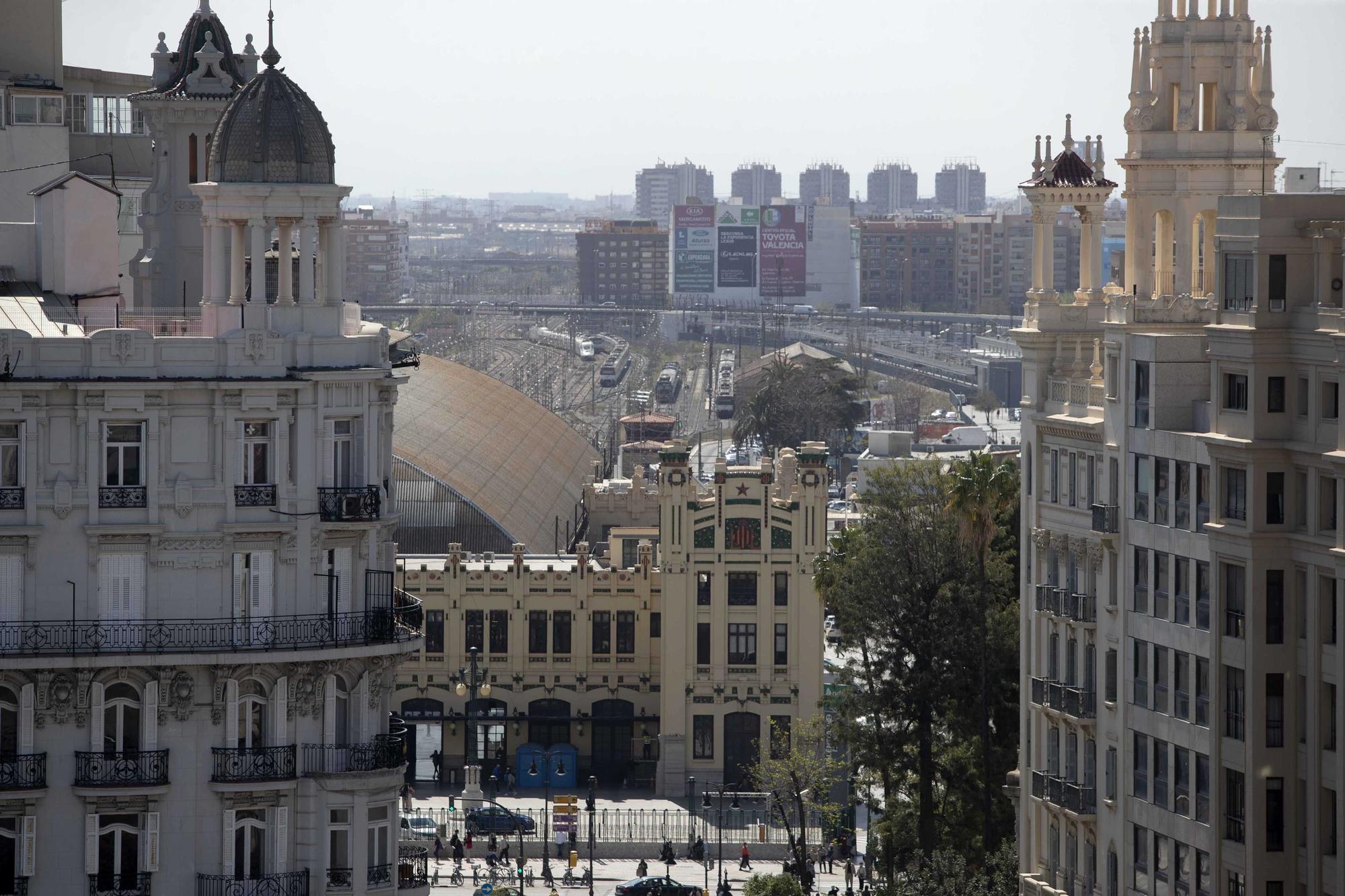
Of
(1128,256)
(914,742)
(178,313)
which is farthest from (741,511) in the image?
(178,313)

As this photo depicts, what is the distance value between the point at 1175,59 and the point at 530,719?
47298 millimetres

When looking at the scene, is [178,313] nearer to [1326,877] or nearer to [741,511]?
[1326,877]

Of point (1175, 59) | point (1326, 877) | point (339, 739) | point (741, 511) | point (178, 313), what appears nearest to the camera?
point (1326, 877)

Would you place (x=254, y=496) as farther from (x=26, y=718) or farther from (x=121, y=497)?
(x=26, y=718)

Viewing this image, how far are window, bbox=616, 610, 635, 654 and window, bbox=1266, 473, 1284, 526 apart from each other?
2128 inches

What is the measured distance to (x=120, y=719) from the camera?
4962cm

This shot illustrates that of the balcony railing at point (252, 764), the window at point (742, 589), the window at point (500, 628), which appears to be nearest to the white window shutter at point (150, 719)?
the balcony railing at point (252, 764)

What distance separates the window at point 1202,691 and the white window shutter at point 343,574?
16263 mm

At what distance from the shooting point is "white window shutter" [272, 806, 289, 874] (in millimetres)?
50062

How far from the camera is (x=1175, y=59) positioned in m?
62.6

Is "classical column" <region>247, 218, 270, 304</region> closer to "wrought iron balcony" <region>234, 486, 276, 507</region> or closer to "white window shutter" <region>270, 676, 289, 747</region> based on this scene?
"wrought iron balcony" <region>234, 486, 276, 507</region>

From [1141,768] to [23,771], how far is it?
22435 millimetres

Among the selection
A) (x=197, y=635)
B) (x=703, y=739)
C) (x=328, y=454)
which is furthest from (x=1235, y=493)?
(x=703, y=739)

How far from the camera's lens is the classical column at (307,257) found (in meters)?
51.3
